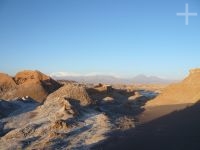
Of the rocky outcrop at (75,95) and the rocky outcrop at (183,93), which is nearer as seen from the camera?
the rocky outcrop at (75,95)

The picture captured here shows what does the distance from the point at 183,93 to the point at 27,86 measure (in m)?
15.4

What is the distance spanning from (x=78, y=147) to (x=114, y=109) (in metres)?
14.5

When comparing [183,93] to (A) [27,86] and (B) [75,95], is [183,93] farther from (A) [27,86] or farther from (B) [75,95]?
(A) [27,86]

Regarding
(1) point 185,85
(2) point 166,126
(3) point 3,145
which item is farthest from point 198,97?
(3) point 3,145

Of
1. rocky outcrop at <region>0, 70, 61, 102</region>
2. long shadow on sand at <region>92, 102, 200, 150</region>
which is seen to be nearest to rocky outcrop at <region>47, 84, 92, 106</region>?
rocky outcrop at <region>0, 70, 61, 102</region>

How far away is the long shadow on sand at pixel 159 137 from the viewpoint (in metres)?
14.9

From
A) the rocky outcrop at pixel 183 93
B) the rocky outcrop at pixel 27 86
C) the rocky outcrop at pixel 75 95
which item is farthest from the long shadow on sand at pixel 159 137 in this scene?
the rocky outcrop at pixel 27 86

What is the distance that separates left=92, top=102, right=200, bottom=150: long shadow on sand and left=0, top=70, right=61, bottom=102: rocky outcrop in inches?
598

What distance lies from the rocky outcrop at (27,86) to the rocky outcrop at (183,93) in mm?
10163

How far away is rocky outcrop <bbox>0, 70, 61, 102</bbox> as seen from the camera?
111 feet

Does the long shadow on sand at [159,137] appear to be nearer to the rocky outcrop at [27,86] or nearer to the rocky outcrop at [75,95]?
the rocky outcrop at [75,95]

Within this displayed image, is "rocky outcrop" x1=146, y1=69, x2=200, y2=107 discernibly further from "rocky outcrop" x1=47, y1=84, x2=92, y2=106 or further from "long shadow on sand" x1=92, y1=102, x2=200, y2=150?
"long shadow on sand" x1=92, y1=102, x2=200, y2=150

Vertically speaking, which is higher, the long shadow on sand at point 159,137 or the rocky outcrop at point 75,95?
the rocky outcrop at point 75,95

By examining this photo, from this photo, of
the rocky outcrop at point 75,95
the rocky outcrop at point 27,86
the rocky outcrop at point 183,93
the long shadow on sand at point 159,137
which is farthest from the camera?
the rocky outcrop at point 183,93
